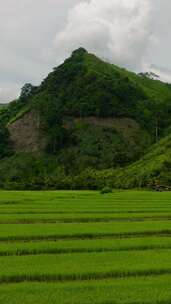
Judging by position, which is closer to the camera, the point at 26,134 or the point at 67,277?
the point at 67,277

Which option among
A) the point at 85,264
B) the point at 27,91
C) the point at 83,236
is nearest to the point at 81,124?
the point at 27,91

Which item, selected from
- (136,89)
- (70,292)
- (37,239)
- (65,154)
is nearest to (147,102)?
(136,89)

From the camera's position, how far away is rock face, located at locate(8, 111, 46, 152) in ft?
442

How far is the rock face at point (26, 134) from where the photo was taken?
134750mm

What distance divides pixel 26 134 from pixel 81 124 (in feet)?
51.8

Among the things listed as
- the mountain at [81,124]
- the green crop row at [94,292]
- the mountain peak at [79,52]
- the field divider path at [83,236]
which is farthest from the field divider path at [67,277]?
the mountain peak at [79,52]

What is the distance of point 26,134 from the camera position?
138375 millimetres

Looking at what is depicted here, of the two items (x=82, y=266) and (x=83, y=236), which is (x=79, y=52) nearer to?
(x=83, y=236)

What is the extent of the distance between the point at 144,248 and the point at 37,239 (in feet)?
19.3

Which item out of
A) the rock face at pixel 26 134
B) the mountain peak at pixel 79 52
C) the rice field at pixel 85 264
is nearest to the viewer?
the rice field at pixel 85 264

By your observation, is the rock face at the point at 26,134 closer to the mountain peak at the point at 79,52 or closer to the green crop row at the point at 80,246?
the mountain peak at the point at 79,52

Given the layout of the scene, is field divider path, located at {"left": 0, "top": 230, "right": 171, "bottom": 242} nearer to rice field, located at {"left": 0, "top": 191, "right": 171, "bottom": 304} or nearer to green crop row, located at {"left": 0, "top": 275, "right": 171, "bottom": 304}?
rice field, located at {"left": 0, "top": 191, "right": 171, "bottom": 304}

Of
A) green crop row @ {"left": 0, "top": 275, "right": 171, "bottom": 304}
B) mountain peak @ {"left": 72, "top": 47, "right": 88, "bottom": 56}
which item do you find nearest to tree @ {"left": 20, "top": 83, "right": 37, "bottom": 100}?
mountain peak @ {"left": 72, "top": 47, "right": 88, "bottom": 56}

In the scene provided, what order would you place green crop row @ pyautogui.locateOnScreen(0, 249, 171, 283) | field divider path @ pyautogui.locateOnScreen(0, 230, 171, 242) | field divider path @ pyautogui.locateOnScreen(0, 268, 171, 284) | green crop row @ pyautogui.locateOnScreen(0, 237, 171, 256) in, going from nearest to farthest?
field divider path @ pyautogui.locateOnScreen(0, 268, 171, 284), green crop row @ pyautogui.locateOnScreen(0, 249, 171, 283), green crop row @ pyautogui.locateOnScreen(0, 237, 171, 256), field divider path @ pyautogui.locateOnScreen(0, 230, 171, 242)
